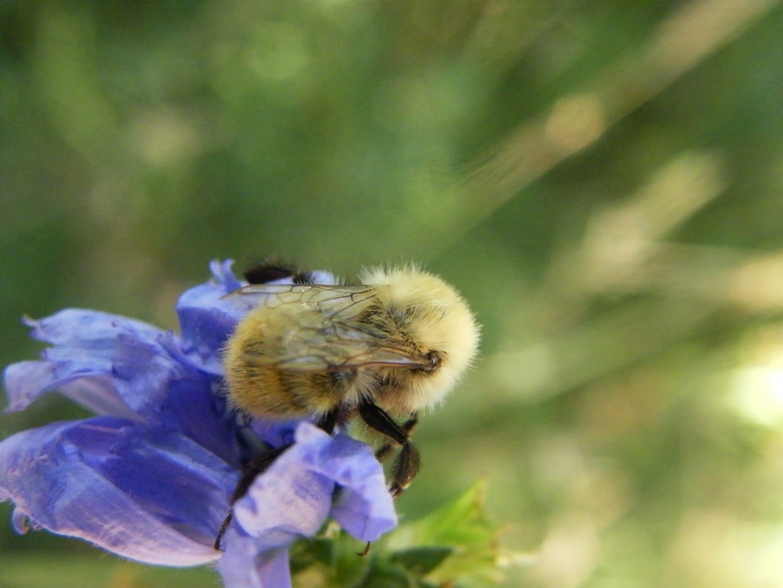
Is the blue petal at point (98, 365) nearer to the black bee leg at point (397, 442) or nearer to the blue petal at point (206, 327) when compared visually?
the blue petal at point (206, 327)

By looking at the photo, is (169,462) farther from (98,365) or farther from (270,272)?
(270,272)

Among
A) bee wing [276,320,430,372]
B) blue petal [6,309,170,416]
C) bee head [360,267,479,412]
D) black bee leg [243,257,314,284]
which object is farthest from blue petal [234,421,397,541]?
black bee leg [243,257,314,284]

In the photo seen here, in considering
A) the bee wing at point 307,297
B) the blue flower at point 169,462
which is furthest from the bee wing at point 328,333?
the blue flower at point 169,462

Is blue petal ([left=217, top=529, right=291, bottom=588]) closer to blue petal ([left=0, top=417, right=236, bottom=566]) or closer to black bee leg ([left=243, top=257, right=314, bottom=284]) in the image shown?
blue petal ([left=0, top=417, right=236, bottom=566])

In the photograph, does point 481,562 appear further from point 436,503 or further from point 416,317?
point 436,503

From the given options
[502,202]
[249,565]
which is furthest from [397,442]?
[502,202]
